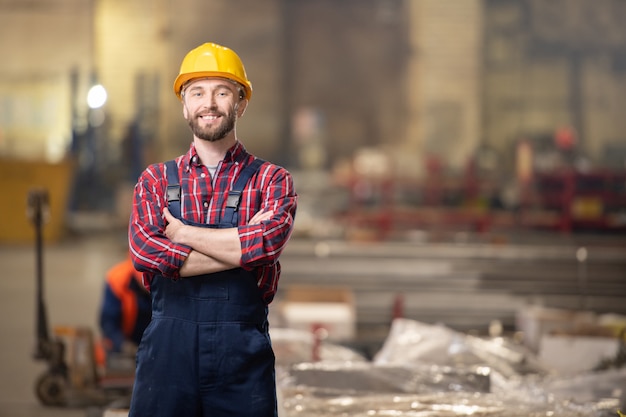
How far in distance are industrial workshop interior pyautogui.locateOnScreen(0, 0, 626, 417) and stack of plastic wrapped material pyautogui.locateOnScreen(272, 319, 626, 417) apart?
0.61 meters

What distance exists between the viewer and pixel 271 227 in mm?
2520

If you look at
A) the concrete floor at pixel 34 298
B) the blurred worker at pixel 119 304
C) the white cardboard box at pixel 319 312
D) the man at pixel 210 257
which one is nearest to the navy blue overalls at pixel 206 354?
the man at pixel 210 257

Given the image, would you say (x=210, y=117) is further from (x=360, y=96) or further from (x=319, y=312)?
(x=360, y=96)

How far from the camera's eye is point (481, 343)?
507 centimetres

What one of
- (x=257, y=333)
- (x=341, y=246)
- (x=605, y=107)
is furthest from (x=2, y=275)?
(x=605, y=107)

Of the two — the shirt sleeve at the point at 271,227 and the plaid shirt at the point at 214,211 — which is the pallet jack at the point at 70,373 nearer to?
the plaid shirt at the point at 214,211

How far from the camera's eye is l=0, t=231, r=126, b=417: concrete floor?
5.67 meters

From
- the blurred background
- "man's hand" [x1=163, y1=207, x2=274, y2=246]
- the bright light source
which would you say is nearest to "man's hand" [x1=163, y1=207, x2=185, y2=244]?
"man's hand" [x1=163, y1=207, x2=274, y2=246]

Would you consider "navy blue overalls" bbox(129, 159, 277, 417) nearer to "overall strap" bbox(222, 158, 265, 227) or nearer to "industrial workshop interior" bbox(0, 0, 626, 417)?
"overall strap" bbox(222, 158, 265, 227)

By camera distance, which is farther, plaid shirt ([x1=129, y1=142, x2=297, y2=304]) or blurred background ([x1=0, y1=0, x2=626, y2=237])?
blurred background ([x1=0, y1=0, x2=626, y2=237])

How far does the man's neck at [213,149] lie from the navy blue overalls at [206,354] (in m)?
0.32

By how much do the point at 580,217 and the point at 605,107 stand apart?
3687 mm

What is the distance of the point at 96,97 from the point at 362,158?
162 inches

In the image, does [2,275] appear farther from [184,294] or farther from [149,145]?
[184,294]
